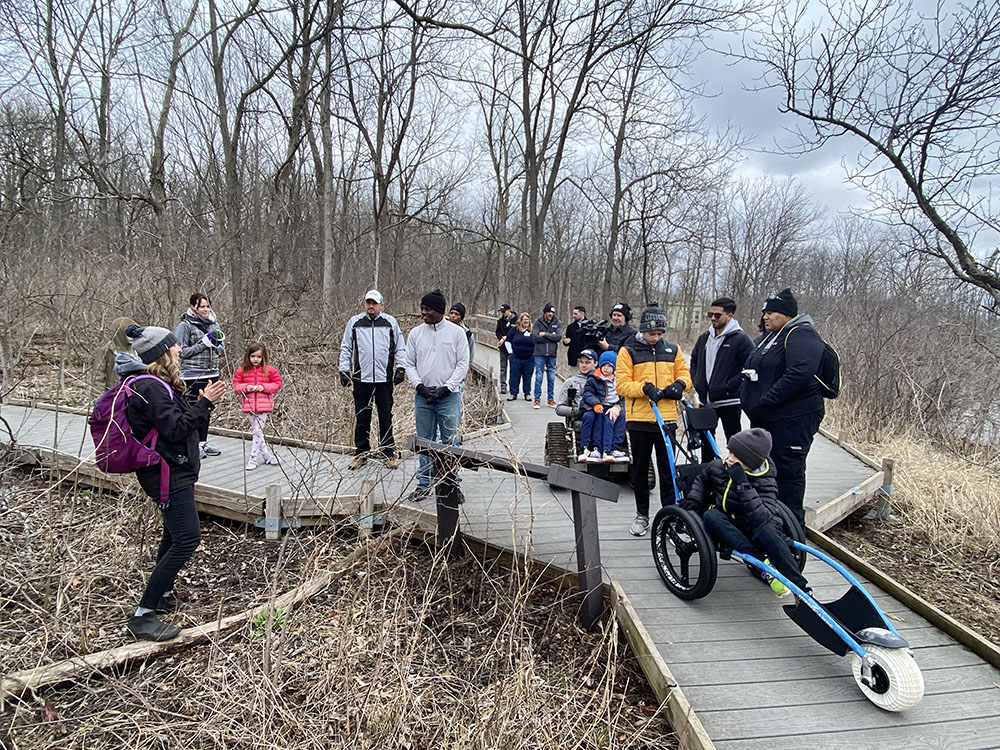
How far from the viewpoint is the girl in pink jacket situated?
5996mm

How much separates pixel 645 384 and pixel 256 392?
166 inches

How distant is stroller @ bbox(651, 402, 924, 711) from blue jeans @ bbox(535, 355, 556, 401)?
6.63 meters

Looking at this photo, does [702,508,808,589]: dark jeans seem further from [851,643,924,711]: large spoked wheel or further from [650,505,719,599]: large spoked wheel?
[851,643,924,711]: large spoked wheel

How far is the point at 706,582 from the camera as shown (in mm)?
3523

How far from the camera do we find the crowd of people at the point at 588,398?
134 inches

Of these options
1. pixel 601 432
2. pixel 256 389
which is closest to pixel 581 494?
pixel 601 432

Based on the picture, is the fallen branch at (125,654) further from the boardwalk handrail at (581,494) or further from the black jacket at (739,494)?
the black jacket at (739,494)

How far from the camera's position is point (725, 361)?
200 inches

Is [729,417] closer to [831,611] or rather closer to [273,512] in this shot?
[831,611]

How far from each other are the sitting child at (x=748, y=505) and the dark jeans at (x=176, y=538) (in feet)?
10.8

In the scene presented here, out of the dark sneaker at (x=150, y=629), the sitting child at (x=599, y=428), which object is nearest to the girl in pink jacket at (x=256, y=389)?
the dark sneaker at (x=150, y=629)

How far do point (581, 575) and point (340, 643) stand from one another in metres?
1.63

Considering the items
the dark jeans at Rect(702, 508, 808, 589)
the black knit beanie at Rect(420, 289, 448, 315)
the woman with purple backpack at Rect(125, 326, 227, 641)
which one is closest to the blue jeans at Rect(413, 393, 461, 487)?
the black knit beanie at Rect(420, 289, 448, 315)

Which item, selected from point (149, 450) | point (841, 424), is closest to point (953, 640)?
point (149, 450)
